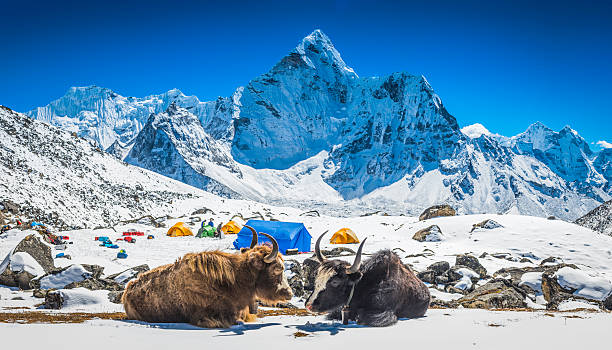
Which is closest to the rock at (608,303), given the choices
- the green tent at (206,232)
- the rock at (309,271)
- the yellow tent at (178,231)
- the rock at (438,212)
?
the rock at (309,271)

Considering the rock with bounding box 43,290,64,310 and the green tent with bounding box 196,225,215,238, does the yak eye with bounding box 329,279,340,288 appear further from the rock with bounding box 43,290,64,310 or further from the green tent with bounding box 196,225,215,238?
the green tent with bounding box 196,225,215,238

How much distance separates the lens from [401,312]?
6.28 metres

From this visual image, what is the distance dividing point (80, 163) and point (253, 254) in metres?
63.9

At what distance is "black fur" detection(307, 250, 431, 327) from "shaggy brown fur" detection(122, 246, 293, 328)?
0.73 m

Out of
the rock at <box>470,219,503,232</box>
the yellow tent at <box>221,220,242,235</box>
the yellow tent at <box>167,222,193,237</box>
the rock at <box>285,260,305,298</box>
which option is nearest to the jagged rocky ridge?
the rock at <box>470,219,503,232</box>

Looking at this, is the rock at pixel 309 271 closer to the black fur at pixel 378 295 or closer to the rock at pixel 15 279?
the black fur at pixel 378 295

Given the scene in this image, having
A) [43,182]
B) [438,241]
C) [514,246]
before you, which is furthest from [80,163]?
[514,246]

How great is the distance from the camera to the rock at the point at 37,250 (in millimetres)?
15086

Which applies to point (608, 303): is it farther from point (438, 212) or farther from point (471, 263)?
point (438, 212)

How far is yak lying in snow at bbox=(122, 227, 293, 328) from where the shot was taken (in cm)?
547

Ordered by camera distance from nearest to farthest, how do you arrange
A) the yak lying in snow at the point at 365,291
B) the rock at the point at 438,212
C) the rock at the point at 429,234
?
the yak lying in snow at the point at 365,291, the rock at the point at 429,234, the rock at the point at 438,212

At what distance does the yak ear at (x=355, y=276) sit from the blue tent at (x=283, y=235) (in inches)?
773

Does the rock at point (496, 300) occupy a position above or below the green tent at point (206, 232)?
below

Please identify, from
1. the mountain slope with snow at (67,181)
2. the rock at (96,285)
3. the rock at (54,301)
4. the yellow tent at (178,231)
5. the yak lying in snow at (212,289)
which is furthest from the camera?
the mountain slope with snow at (67,181)
